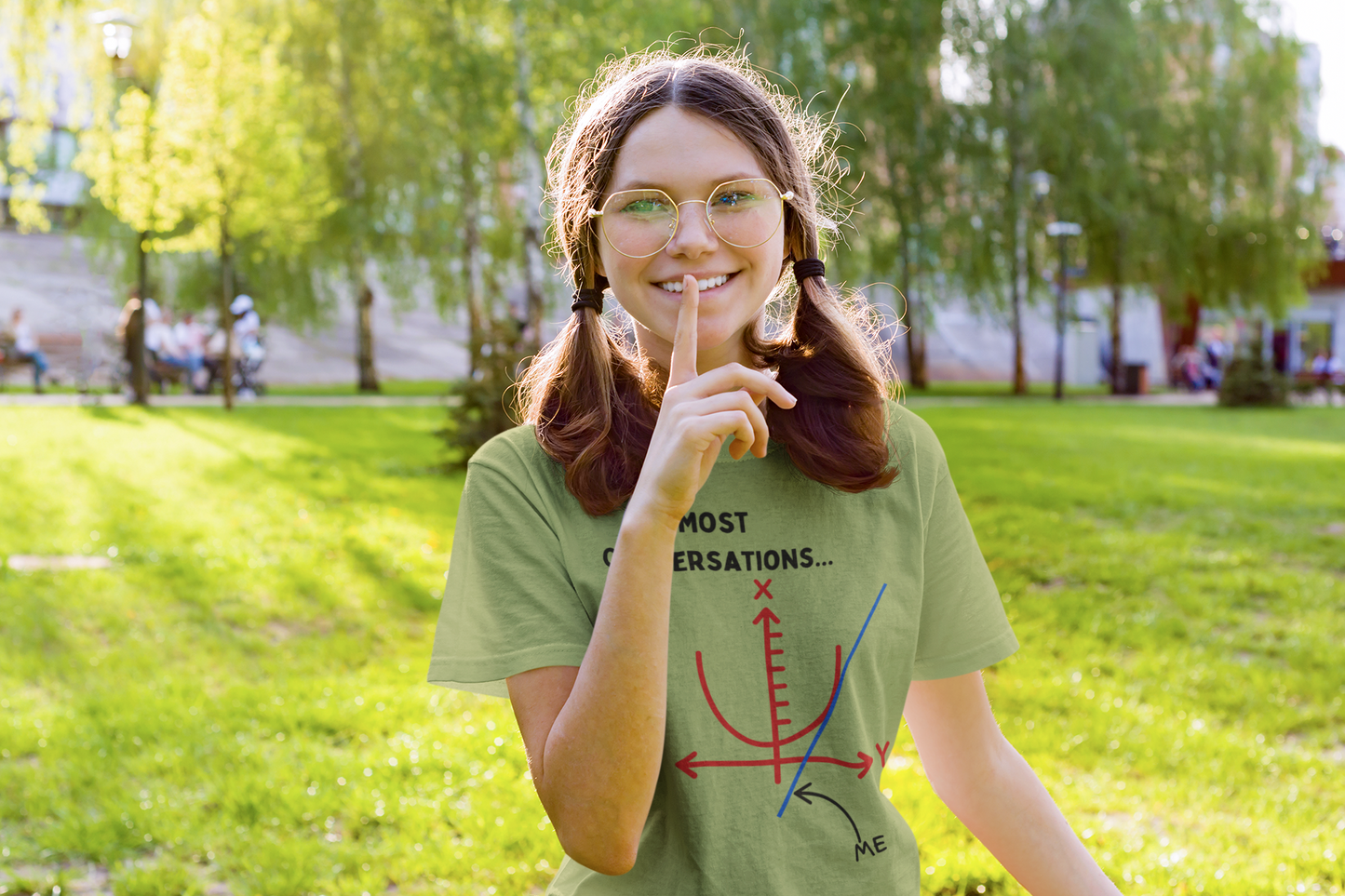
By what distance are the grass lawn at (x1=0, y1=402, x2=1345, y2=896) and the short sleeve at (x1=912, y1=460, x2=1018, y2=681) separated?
208 cm

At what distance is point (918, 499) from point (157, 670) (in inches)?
190

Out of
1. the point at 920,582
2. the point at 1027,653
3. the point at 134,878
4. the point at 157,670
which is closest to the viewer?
the point at 920,582

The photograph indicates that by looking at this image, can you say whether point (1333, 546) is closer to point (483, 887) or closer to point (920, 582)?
point (483, 887)

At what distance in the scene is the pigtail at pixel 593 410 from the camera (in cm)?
153

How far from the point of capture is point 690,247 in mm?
1521

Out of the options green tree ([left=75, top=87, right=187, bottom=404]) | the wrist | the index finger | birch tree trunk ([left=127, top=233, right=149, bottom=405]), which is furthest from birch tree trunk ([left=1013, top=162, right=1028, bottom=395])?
the wrist

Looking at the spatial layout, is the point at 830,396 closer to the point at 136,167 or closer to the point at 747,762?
the point at 747,762

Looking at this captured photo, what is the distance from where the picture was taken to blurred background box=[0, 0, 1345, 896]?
399 centimetres

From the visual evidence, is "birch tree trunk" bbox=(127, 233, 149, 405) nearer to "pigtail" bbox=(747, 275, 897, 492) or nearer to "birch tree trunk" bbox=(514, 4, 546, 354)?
"birch tree trunk" bbox=(514, 4, 546, 354)

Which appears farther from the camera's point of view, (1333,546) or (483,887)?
(1333,546)

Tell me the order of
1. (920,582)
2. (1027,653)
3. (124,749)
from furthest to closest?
1. (1027,653)
2. (124,749)
3. (920,582)

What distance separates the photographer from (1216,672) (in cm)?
550

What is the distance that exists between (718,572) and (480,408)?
10357 millimetres

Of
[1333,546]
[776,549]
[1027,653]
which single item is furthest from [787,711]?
[1333,546]
